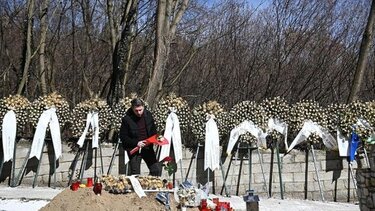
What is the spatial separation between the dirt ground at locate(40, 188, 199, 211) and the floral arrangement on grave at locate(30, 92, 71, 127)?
409 centimetres

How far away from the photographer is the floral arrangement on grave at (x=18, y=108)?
33.7 feet

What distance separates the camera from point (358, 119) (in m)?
10.5

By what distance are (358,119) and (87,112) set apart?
5.43 meters

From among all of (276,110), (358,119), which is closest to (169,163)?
(276,110)

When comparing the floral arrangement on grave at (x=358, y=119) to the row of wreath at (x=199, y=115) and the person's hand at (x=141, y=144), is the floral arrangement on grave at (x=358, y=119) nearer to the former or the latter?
the row of wreath at (x=199, y=115)

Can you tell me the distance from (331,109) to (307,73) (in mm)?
5634

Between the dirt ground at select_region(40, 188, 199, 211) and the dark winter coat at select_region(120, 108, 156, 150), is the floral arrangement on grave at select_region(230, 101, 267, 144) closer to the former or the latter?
the dark winter coat at select_region(120, 108, 156, 150)

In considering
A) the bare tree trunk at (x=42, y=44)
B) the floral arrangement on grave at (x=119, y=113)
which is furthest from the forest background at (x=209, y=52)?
the floral arrangement on grave at (x=119, y=113)

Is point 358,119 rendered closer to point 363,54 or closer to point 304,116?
point 304,116

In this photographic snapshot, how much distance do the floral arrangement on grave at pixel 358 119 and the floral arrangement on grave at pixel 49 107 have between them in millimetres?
5553

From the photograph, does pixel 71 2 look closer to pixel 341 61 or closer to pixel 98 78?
pixel 98 78

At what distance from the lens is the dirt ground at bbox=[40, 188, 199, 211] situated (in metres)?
6.26

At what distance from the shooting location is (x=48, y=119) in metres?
10.2

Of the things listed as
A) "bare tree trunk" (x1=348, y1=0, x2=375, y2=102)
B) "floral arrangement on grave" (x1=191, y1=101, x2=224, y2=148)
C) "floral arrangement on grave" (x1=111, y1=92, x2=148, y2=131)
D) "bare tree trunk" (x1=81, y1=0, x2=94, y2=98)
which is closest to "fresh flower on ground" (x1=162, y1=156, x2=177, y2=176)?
"floral arrangement on grave" (x1=191, y1=101, x2=224, y2=148)
